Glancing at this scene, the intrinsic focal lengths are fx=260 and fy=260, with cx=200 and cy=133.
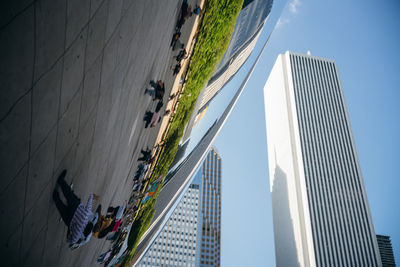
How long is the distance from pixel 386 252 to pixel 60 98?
155m

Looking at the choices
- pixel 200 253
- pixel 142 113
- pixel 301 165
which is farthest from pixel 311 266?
pixel 142 113

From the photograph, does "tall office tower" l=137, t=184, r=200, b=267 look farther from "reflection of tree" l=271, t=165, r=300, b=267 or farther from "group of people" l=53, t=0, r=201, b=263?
"group of people" l=53, t=0, r=201, b=263

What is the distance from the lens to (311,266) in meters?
64.4

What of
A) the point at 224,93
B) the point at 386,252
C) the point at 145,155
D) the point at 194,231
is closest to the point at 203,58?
the point at 224,93

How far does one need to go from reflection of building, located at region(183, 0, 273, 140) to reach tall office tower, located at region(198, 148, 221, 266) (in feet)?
366

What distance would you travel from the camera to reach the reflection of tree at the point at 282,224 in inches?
3047

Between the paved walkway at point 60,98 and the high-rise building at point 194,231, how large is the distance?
319 ft

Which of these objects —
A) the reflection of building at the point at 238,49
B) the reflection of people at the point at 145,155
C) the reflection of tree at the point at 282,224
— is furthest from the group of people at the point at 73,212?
the reflection of tree at the point at 282,224

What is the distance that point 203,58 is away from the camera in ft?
24.8

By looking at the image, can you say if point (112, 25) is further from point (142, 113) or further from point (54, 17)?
point (142, 113)

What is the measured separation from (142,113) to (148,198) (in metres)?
5.78

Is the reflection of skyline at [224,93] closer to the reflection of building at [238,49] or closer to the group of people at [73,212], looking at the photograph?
the reflection of building at [238,49]

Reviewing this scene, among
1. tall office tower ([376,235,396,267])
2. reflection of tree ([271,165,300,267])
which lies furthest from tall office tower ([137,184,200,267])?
tall office tower ([376,235,396,267])

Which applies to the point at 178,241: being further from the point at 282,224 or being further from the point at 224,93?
the point at 224,93
